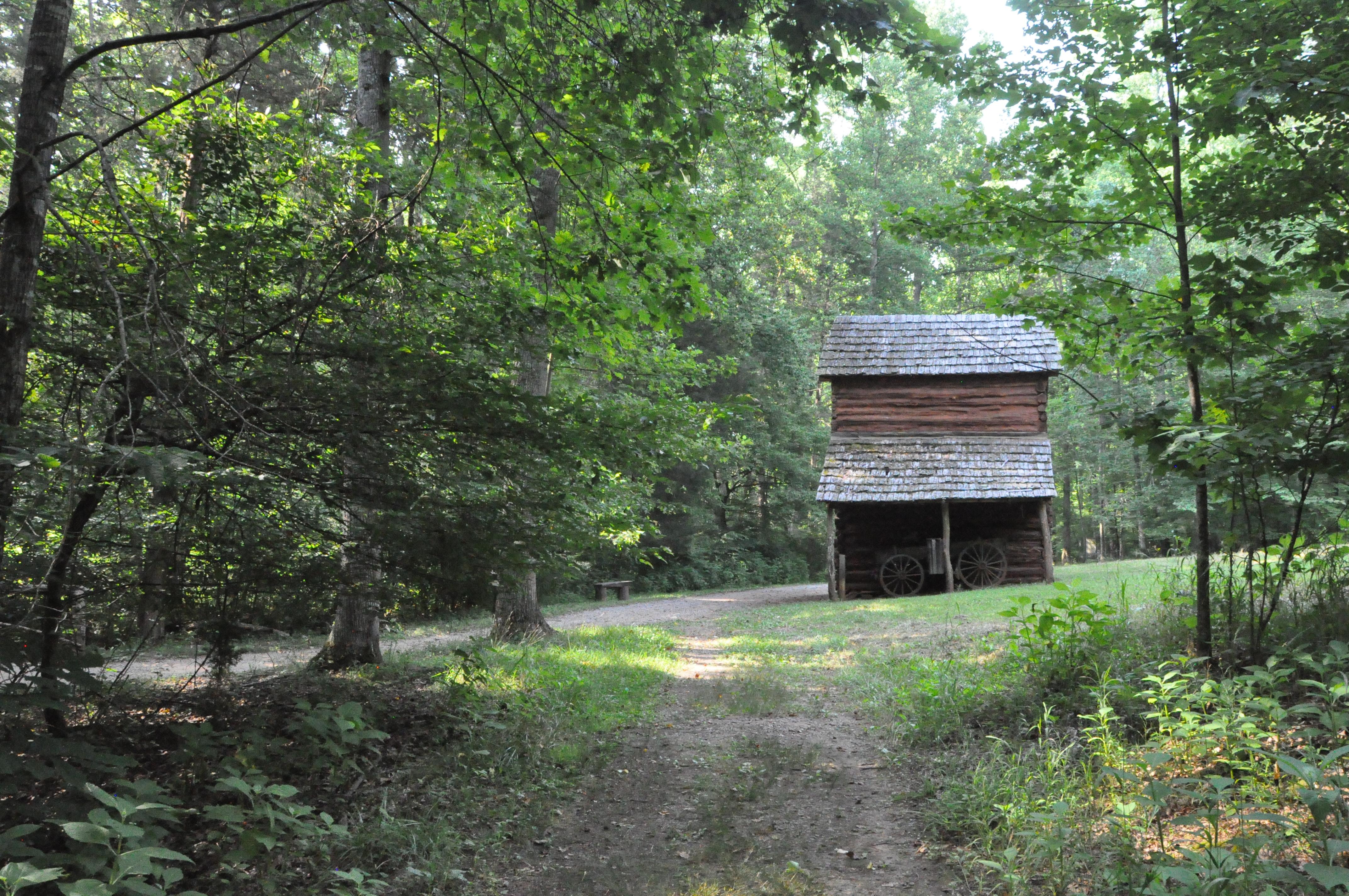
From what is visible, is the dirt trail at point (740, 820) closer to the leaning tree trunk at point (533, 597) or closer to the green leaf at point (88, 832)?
the green leaf at point (88, 832)

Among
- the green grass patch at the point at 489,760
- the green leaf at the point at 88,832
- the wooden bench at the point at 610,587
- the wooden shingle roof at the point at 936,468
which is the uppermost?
the wooden shingle roof at the point at 936,468

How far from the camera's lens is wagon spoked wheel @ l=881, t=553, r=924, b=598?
786 inches

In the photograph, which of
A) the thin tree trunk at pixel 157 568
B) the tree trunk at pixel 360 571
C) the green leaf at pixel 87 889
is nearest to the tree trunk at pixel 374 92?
the tree trunk at pixel 360 571

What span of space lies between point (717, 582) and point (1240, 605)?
22908 millimetres

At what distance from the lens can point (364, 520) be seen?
491cm

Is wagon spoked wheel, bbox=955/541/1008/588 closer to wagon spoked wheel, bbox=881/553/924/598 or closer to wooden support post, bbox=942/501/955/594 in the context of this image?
wagon spoked wheel, bbox=881/553/924/598

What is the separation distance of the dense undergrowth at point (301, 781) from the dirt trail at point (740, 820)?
0.32m

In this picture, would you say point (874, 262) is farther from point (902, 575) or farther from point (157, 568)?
point (157, 568)

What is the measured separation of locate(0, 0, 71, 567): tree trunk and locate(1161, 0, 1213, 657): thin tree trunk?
6.25 meters

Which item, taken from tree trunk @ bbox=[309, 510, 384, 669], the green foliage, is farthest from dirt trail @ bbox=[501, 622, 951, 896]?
tree trunk @ bbox=[309, 510, 384, 669]

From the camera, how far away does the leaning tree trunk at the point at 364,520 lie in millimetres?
4793

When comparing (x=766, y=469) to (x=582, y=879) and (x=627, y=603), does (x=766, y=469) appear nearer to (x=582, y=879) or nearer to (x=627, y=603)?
(x=627, y=603)

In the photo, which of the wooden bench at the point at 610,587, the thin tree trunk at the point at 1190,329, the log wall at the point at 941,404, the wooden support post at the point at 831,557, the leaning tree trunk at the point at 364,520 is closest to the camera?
the leaning tree trunk at the point at 364,520

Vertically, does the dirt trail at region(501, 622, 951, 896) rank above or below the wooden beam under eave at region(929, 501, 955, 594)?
below
